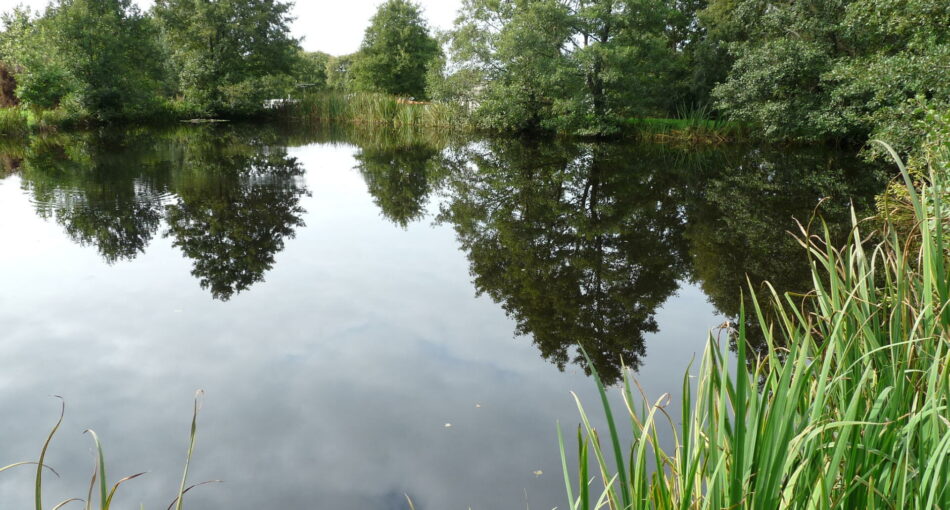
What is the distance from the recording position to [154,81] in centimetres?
2400

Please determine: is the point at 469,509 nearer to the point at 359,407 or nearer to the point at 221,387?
the point at 359,407

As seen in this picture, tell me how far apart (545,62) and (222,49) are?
1534 cm

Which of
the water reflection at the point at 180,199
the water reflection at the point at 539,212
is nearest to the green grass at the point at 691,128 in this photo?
the water reflection at the point at 539,212

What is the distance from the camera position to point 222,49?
2584cm

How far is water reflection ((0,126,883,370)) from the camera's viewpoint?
483cm

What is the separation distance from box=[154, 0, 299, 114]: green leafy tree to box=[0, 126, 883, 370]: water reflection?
37.2 ft

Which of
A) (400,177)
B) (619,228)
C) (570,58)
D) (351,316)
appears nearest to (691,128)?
(570,58)

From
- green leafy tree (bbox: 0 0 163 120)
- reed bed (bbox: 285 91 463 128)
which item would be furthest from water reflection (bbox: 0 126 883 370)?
reed bed (bbox: 285 91 463 128)

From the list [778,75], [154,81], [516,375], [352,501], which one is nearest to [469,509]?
[352,501]

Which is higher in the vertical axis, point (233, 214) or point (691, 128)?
point (691, 128)

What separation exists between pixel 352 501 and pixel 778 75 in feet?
49.3

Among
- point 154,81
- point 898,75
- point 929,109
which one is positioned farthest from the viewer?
point 154,81

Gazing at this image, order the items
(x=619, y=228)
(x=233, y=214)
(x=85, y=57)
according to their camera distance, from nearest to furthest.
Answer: (x=619, y=228), (x=233, y=214), (x=85, y=57)

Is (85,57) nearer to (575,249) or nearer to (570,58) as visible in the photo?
(570,58)
